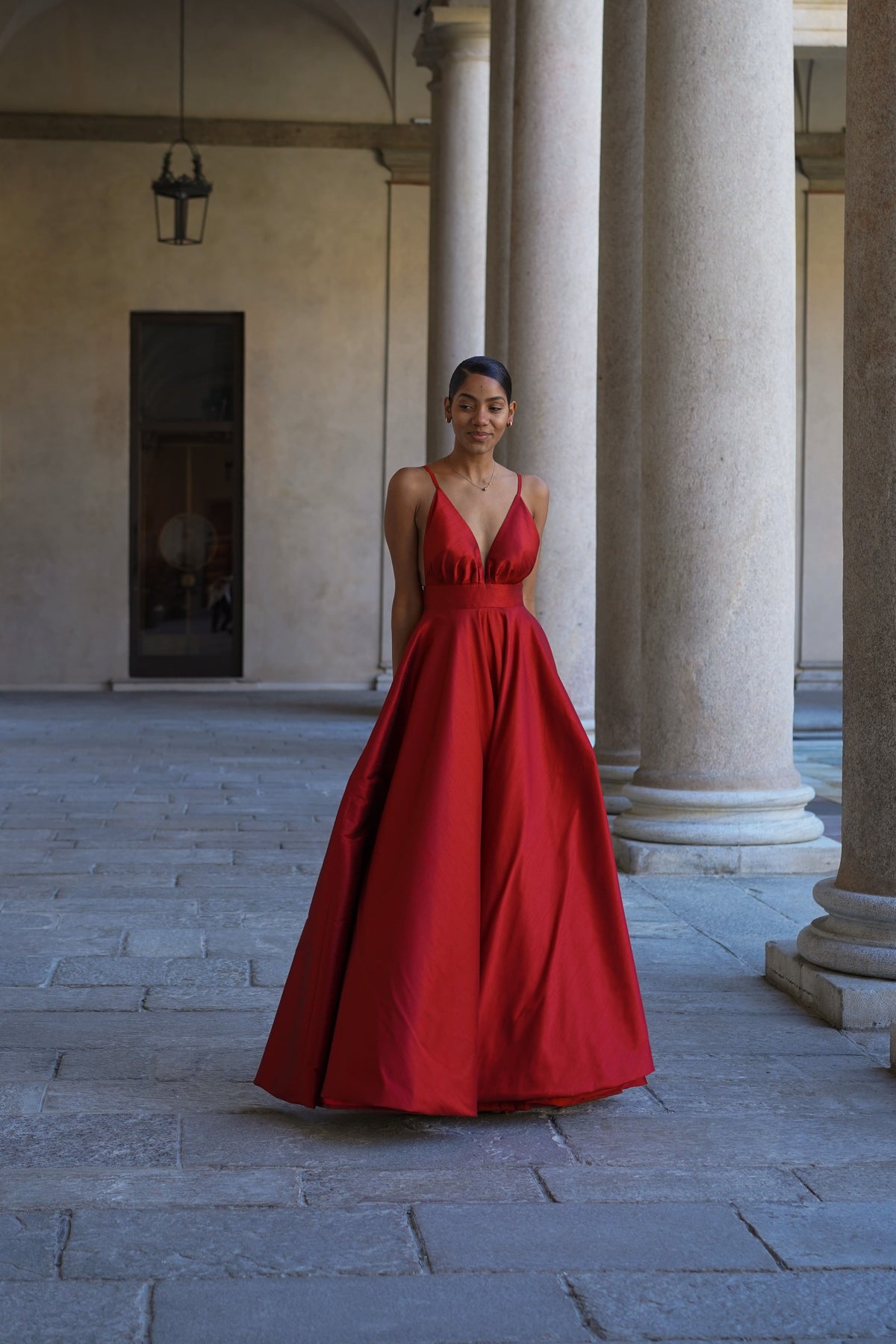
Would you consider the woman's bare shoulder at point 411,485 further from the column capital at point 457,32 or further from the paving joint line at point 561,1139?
the column capital at point 457,32

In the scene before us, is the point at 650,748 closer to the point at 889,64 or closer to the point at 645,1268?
the point at 889,64

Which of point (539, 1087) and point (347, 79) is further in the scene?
point (347, 79)

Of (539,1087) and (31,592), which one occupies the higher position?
(31,592)

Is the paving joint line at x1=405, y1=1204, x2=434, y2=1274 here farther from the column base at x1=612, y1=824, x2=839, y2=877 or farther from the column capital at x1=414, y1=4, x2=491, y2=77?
the column capital at x1=414, y1=4, x2=491, y2=77

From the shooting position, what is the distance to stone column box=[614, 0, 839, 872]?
6.43 meters

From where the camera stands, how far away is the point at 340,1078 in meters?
3.52

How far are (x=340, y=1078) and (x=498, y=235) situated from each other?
8095mm

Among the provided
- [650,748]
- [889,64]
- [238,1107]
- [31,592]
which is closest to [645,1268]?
[238,1107]

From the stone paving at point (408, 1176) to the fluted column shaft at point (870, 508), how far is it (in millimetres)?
385

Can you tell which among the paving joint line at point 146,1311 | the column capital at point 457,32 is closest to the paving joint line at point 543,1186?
the paving joint line at point 146,1311

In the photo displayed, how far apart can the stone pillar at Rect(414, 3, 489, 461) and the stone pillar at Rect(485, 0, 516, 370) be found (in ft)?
9.36

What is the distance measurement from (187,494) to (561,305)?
10.8 metres

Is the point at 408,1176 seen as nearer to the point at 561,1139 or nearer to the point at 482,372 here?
the point at 561,1139

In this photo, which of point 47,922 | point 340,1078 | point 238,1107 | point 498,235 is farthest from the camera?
point 498,235
